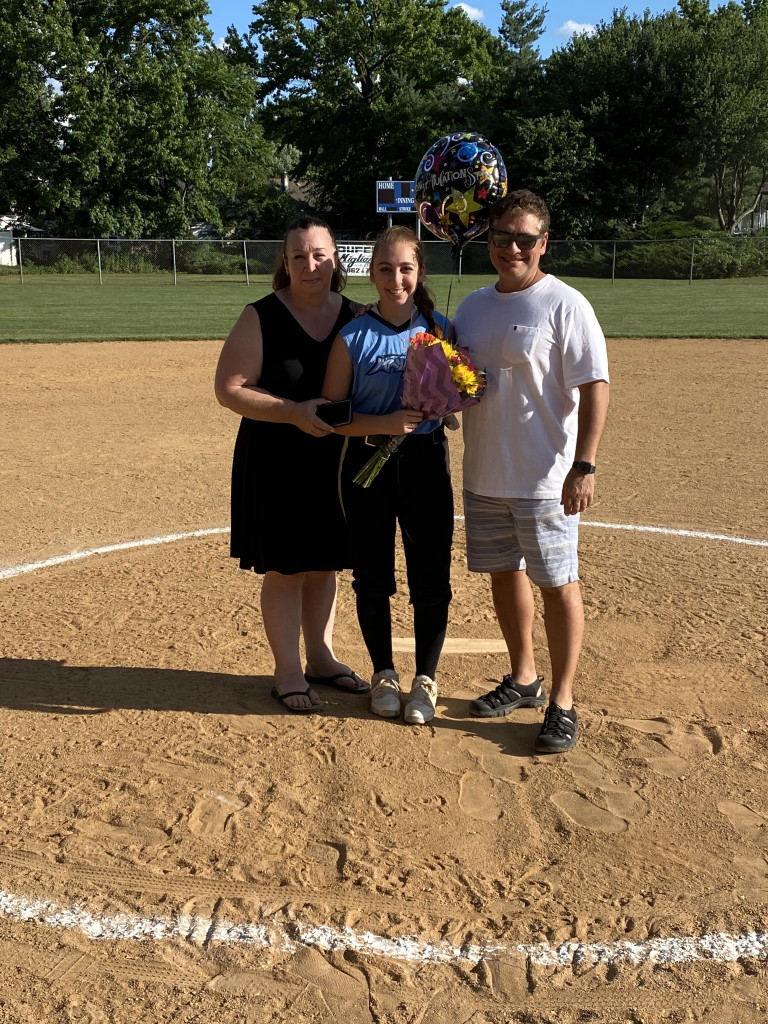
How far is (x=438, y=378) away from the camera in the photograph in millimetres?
3342

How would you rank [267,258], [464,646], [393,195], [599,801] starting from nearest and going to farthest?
1. [599,801]
2. [464,646]
3. [393,195]
4. [267,258]

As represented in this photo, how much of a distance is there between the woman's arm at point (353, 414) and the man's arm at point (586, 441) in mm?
569

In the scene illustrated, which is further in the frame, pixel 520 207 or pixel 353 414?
pixel 353 414

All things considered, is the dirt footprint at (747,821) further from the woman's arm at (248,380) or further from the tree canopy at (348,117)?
the tree canopy at (348,117)

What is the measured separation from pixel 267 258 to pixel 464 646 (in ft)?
104

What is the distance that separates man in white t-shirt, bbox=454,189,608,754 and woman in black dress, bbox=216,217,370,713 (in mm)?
529

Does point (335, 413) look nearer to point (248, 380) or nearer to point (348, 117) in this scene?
point (248, 380)

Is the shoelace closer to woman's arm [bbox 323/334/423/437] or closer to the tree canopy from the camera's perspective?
woman's arm [bbox 323/334/423/437]

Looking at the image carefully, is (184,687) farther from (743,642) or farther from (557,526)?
(743,642)

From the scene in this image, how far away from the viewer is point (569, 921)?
280 cm

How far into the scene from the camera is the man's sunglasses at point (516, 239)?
344 cm

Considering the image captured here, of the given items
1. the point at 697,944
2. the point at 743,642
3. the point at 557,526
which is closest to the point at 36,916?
the point at 697,944

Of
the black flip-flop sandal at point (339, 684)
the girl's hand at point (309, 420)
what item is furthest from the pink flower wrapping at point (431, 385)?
the black flip-flop sandal at point (339, 684)

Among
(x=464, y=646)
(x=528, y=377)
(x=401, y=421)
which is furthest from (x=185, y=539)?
(x=528, y=377)
